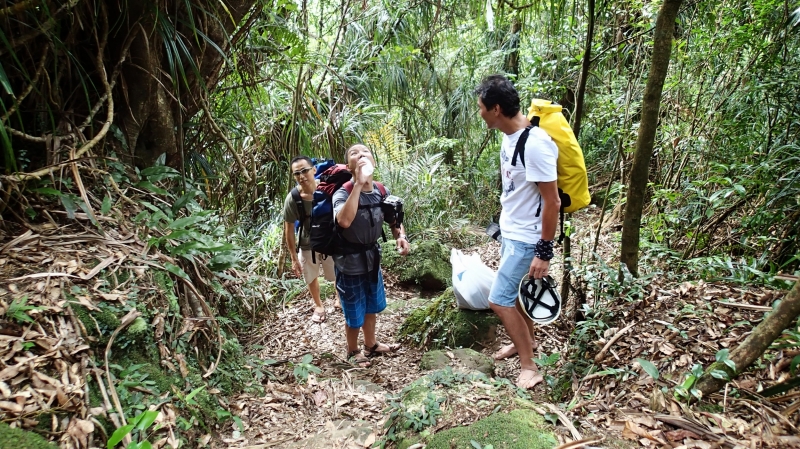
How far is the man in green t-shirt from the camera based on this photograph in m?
3.75

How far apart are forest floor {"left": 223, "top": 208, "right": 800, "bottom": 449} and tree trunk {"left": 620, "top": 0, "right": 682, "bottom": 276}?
28 centimetres

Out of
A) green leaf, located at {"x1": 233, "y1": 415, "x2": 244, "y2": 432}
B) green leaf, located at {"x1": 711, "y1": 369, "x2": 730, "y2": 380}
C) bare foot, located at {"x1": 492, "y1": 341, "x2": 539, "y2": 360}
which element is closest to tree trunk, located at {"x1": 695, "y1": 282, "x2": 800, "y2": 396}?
green leaf, located at {"x1": 711, "y1": 369, "x2": 730, "y2": 380}

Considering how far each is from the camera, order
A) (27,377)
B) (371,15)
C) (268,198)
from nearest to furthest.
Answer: (27,377) → (268,198) → (371,15)

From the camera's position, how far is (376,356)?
347 cm

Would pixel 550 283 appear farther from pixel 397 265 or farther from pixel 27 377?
pixel 397 265

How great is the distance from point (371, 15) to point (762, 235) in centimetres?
592

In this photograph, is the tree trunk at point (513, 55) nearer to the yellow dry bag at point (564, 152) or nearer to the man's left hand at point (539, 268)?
the yellow dry bag at point (564, 152)

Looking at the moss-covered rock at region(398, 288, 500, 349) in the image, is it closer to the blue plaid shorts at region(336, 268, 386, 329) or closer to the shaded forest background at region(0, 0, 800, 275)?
the blue plaid shorts at region(336, 268, 386, 329)

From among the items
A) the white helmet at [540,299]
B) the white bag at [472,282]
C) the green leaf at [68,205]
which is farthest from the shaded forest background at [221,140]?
the white bag at [472,282]

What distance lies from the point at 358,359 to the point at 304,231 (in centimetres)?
132

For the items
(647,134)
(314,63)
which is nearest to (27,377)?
(647,134)

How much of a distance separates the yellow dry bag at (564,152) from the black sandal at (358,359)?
1.85 m

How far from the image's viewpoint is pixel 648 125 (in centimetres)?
222

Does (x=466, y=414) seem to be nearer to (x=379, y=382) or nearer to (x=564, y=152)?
(x=379, y=382)
